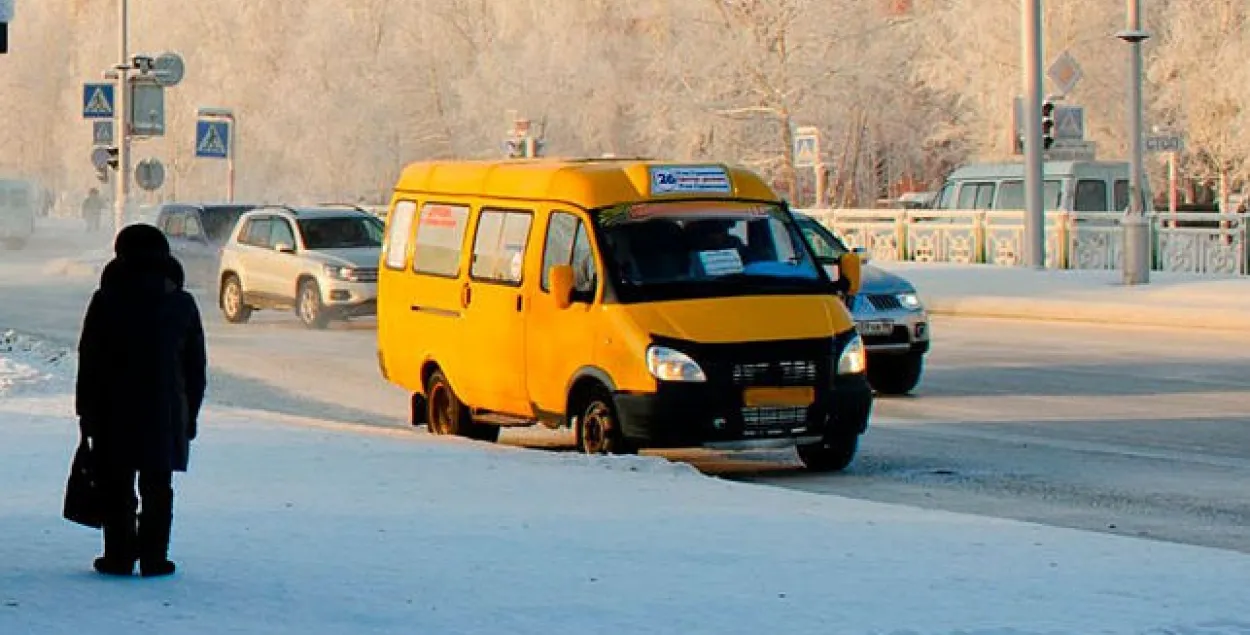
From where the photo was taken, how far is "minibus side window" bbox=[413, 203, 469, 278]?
15.7m

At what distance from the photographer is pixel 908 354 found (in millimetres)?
18906

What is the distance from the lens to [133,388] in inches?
348

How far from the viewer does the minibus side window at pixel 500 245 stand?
48.9ft

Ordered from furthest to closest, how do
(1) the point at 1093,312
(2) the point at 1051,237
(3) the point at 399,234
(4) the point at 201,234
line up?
(2) the point at 1051,237, (4) the point at 201,234, (1) the point at 1093,312, (3) the point at 399,234

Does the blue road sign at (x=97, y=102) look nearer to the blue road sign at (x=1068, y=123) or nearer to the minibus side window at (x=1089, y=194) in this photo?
the minibus side window at (x=1089, y=194)

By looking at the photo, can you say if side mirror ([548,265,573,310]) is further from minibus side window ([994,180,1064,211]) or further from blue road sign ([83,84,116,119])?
blue road sign ([83,84,116,119])

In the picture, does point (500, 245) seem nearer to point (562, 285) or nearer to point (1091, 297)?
point (562, 285)

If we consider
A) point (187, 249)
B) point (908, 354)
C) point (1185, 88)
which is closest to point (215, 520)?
point (908, 354)

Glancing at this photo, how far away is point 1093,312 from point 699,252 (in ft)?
50.7

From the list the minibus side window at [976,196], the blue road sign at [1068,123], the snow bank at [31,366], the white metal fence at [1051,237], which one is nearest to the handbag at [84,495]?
the snow bank at [31,366]

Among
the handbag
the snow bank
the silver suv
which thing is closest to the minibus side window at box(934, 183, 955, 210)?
the silver suv

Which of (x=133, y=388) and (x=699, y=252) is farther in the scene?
(x=699, y=252)

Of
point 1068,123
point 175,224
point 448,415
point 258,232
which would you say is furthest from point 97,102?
point 448,415

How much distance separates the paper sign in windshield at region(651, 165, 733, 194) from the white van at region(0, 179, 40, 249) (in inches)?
2161
